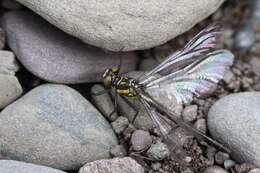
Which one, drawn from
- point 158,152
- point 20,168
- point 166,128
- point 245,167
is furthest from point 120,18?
point 245,167

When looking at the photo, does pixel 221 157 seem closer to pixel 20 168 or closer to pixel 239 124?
pixel 239 124

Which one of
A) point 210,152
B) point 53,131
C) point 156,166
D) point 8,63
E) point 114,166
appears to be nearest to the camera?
point 114,166

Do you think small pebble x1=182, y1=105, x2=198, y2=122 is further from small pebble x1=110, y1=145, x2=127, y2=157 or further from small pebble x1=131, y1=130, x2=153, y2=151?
small pebble x1=110, y1=145, x2=127, y2=157

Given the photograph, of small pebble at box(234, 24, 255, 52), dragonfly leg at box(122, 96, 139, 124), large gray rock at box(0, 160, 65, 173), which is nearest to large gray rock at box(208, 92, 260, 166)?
dragonfly leg at box(122, 96, 139, 124)

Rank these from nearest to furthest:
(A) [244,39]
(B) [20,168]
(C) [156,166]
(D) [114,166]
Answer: (B) [20,168] < (D) [114,166] < (C) [156,166] < (A) [244,39]

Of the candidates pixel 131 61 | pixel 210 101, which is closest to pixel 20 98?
pixel 131 61
